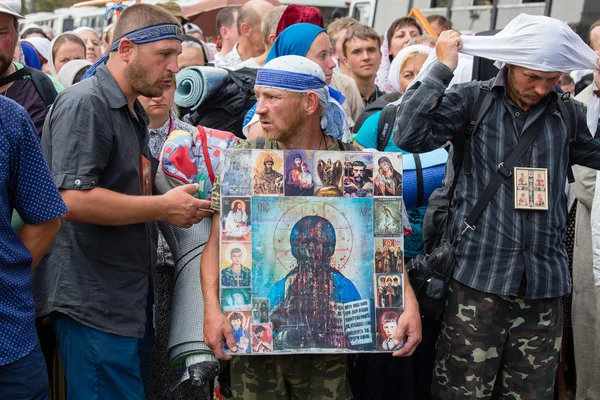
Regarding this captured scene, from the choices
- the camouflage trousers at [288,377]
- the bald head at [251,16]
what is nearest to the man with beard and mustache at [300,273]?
the camouflage trousers at [288,377]

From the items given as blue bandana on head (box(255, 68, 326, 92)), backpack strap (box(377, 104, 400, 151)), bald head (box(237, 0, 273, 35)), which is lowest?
backpack strap (box(377, 104, 400, 151))

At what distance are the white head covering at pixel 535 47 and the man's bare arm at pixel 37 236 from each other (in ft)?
5.92

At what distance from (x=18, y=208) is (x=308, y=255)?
46.1 inches

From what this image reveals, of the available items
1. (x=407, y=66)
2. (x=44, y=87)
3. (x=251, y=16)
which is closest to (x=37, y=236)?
(x=44, y=87)

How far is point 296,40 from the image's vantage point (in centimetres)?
530

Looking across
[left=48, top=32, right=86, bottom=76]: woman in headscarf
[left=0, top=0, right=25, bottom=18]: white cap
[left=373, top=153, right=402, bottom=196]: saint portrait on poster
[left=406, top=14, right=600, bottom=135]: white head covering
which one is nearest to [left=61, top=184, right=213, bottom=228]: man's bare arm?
[left=373, top=153, right=402, bottom=196]: saint portrait on poster

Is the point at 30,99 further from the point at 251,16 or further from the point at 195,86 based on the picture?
the point at 251,16

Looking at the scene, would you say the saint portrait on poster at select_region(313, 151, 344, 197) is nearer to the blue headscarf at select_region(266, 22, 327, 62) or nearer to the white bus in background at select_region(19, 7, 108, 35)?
the blue headscarf at select_region(266, 22, 327, 62)

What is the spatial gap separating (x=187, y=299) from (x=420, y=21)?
516 cm

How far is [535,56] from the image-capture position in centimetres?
372

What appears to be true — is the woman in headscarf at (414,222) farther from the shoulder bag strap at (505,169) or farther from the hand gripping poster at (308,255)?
the hand gripping poster at (308,255)

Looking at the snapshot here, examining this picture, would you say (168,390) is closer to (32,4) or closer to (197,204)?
(197,204)

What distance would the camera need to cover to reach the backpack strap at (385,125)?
471 cm

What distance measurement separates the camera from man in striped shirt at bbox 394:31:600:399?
381 centimetres
